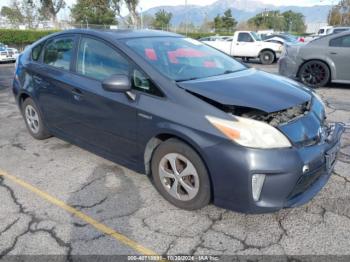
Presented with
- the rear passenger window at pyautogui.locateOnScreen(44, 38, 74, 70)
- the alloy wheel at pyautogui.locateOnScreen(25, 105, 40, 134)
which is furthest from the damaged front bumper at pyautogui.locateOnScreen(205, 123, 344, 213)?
the alloy wheel at pyautogui.locateOnScreen(25, 105, 40, 134)

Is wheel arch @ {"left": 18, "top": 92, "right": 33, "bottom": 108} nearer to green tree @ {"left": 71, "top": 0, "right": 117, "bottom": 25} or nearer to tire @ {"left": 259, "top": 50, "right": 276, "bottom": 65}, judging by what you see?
tire @ {"left": 259, "top": 50, "right": 276, "bottom": 65}

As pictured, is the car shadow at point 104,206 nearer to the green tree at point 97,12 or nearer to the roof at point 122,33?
the roof at point 122,33

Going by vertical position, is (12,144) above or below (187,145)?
below

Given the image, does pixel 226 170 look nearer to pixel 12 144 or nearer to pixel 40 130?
pixel 40 130

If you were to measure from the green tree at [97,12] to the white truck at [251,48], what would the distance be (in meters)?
31.8

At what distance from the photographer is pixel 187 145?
292 cm

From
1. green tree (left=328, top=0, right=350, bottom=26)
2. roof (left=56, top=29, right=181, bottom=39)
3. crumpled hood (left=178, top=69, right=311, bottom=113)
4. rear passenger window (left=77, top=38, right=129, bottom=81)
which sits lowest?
crumpled hood (left=178, top=69, right=311, bottom=113)

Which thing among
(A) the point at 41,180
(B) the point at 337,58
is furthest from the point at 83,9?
(A) the point at 41,180

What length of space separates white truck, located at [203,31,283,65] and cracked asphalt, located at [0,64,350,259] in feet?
46.0

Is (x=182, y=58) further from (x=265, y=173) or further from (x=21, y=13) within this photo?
(x=21, y=13)

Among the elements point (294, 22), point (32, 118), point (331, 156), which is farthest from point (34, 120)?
point (294, 22)

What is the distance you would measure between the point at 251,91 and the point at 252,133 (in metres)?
0.57

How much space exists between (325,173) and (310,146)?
1.35 ft

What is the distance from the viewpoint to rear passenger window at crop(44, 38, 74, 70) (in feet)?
13.4
